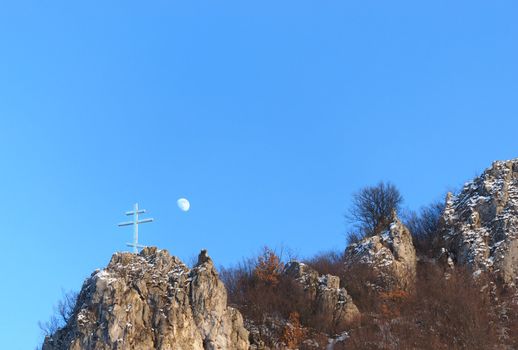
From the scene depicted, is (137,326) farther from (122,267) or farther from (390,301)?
(390,301)

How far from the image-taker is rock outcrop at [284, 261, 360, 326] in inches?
1522

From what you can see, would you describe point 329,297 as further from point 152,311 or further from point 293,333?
point 152,311

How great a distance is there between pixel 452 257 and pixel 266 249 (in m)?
12.0

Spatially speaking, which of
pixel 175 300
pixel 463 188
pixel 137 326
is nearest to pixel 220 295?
pixel 175 300

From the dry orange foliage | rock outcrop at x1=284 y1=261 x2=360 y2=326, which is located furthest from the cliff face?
rock outcrop at x1=284 y1=261 x2=360 y2=326

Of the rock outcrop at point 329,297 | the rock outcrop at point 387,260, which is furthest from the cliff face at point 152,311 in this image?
the rock outcrop at point 387,260

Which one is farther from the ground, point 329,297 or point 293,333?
point 329,297

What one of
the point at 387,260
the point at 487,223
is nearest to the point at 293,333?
the point at 387,260

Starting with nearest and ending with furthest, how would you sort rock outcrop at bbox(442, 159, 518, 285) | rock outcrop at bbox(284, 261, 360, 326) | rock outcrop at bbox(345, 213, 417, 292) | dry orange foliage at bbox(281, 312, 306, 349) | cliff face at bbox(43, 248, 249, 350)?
cliff face at bbox(43, 248, 249, 350), dry orange foliage at bbox(281, 312, 306, 349), rock outcrop at bbox(284, 261, 360, 326), rock outcrop at bbox(442, 159, 518, 285), rock outcrop at bbox(345, 213, 417, 292)

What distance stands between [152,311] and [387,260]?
17220mm

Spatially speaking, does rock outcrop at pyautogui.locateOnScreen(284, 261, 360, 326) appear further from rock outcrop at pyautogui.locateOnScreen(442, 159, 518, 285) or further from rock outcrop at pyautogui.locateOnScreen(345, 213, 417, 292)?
rock outcrop at pyautogui.locateOnScreen(442, 159, 518, 285)

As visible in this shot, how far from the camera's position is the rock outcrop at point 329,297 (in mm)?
38656

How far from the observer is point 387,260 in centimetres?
4372

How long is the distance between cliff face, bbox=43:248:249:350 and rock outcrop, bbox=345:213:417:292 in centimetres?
1176
